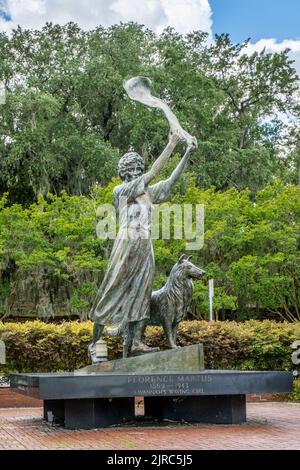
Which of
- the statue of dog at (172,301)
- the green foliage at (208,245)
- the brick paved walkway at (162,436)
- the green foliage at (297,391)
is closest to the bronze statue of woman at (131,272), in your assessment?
the statue of dog at (172,301)

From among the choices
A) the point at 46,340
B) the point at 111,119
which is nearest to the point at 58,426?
the point at 46,340

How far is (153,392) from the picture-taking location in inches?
359

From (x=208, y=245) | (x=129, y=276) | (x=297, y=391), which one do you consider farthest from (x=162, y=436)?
(x=208, y=245)

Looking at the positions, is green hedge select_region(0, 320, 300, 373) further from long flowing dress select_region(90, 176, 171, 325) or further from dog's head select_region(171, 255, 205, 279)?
dog's head select_region(171, 255, 205, 279)

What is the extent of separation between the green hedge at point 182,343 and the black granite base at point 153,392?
427cm

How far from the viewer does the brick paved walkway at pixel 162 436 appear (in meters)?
7.62

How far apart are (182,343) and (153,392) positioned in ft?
20.2

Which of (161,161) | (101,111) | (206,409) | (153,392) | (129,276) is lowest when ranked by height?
(206,409)

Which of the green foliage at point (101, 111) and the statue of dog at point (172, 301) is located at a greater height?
the green foliage at point (101, 111)

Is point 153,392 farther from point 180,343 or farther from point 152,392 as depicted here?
point 180,343

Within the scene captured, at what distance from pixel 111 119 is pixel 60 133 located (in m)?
3.07

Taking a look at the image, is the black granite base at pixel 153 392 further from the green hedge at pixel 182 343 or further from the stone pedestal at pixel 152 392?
the green hedge at pixel 182 343

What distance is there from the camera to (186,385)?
363 inches

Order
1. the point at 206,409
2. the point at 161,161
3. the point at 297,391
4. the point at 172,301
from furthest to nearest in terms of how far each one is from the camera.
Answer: the point at 297,391 → the point at 161,161 → the point at 172,301 → the point at 206,409
